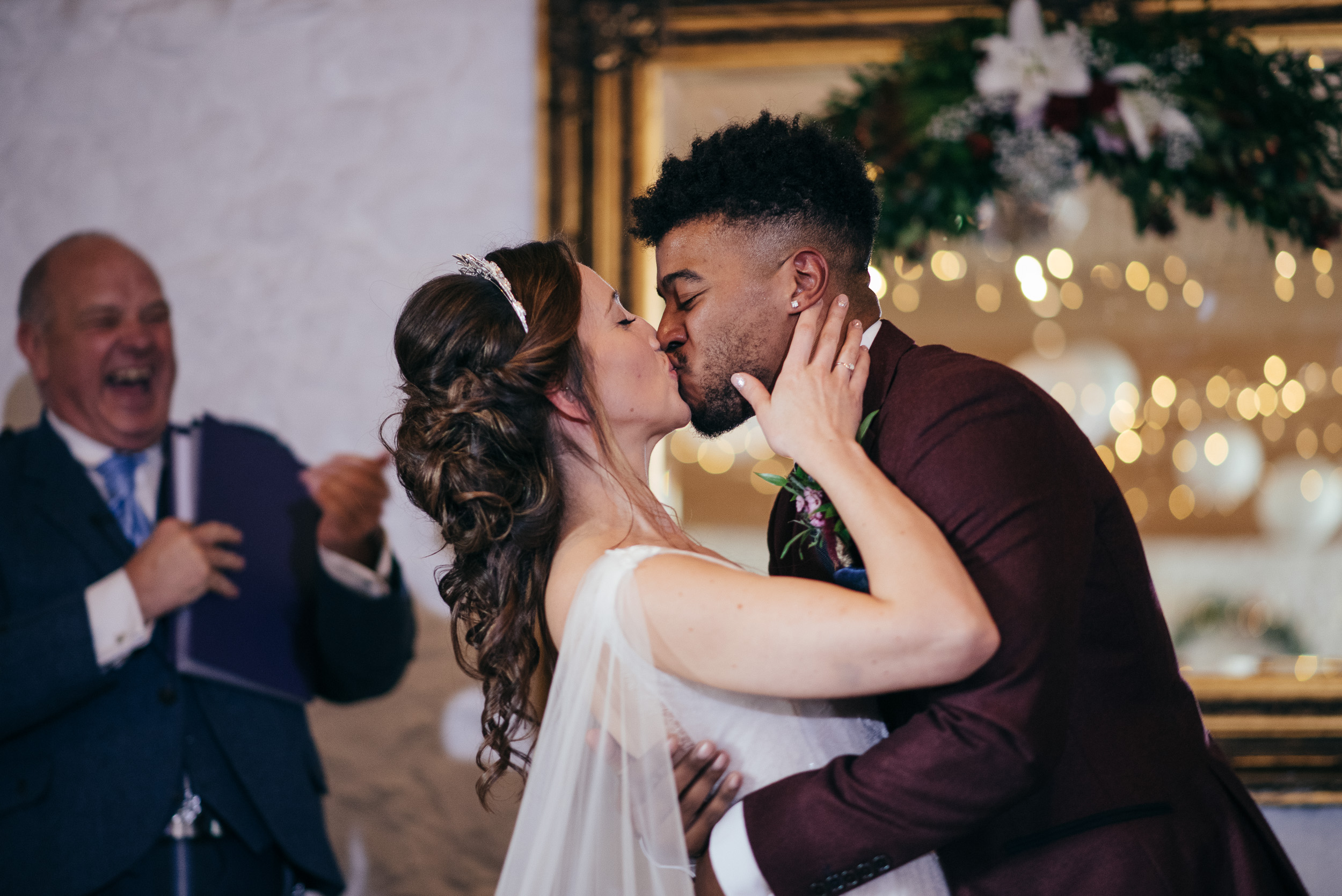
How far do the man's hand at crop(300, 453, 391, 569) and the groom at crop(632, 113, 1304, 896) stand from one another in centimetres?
166

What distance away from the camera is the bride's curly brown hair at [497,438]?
62.8 inches

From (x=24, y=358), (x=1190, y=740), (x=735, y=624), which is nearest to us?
(x=735, y=624)

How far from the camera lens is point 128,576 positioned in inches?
98.1

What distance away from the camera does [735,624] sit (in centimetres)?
138

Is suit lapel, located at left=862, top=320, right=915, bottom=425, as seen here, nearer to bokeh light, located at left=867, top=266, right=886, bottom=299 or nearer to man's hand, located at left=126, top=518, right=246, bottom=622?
bokeh light, located at left=867, top=266, right=886, bottom=299

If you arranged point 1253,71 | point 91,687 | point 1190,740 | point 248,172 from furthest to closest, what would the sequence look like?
point 248,172, point 1253,71, point 91,687, point 1190,740

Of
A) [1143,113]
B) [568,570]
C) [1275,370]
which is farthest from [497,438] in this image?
[1275,370]

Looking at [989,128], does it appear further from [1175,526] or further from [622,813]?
[622,813]

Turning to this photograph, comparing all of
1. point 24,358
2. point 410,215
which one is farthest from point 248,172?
point 24,358

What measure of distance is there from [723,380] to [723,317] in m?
0.11

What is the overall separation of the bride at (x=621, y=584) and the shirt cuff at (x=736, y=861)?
0.18 ft

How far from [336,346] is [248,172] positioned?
25.2 inches

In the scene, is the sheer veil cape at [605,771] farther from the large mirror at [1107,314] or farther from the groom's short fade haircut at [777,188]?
the large mirror at [1107,314]

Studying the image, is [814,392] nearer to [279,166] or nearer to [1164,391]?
[1164,391]
